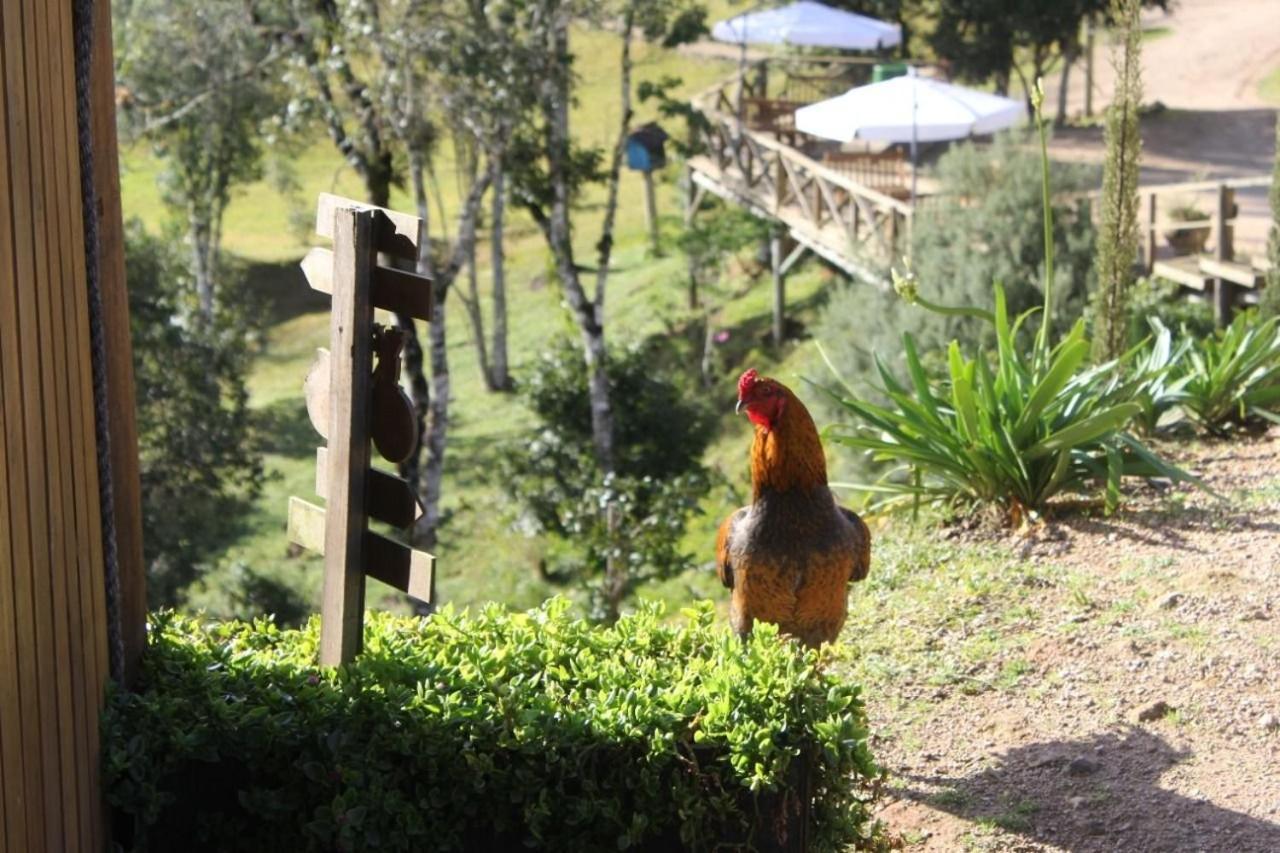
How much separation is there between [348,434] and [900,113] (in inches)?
527

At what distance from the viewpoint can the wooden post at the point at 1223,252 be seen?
15147mm

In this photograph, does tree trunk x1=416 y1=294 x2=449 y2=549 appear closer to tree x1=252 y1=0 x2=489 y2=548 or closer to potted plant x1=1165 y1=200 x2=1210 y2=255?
tree x1=252 y1=0 x2=489 y2=548

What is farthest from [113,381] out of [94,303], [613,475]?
[613,475]

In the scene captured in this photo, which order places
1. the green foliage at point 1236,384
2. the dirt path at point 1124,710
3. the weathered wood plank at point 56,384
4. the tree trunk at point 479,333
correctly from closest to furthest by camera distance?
the weathered wood plank at point 56,384 → the dirt path at point 1124,710 → the green foliage at point 1236,384 → the tree trunk at point 479,333

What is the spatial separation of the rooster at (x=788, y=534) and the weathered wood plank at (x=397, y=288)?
58.0 inches

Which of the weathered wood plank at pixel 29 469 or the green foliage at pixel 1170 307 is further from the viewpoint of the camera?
the green foliage at pixel 1170 307

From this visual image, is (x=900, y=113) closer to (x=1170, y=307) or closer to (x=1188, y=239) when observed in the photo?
(x=1170, y=307)

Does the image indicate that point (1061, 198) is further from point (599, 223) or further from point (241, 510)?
point (599, 223)

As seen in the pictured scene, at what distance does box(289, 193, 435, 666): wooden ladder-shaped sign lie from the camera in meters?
3.80

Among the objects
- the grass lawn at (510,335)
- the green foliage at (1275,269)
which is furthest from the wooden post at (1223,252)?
the green foliage at (1275,269)

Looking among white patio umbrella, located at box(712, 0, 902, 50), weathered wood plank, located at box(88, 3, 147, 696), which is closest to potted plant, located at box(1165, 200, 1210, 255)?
white patio umbrella, located at box(712, 0, 902, 50)

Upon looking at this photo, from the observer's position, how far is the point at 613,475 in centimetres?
1499

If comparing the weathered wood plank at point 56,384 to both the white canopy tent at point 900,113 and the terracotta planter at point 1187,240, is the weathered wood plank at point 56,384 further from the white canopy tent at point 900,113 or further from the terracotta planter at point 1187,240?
the terracotta planter at point 1187,240

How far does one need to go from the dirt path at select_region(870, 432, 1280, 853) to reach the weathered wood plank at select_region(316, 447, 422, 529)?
1.79 meters
